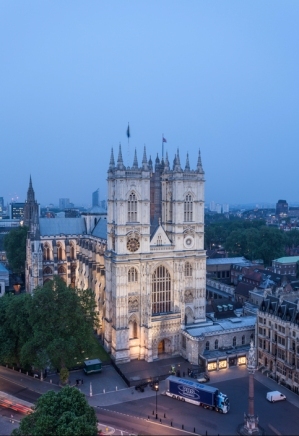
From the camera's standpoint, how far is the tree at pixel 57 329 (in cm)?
5484

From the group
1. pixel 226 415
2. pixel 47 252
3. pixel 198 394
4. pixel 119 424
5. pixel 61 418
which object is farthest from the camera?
pixel 47 252

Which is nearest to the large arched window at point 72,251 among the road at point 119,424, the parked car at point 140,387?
the parked car at point 140,387

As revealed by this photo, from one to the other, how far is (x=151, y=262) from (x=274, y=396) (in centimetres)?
2643

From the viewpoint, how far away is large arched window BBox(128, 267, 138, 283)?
218 feet

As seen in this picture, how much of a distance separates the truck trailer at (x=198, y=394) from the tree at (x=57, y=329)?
1280 cm

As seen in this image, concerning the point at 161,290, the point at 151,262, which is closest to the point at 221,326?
the point at 161,290

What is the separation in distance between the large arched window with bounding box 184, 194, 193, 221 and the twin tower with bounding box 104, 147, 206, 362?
0.17 metres

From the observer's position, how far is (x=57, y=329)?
2261 inches

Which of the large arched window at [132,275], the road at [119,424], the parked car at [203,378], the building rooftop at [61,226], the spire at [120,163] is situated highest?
the spire at [120,163]

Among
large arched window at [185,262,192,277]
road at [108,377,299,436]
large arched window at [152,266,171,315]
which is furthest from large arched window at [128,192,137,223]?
road at [108,377,299,436]

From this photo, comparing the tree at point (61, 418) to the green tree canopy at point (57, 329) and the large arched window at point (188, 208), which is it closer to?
the green tree canopy at point (57, 329)

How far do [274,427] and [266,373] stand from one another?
1467cm

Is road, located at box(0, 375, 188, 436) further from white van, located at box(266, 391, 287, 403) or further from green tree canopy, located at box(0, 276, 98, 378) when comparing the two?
white van, located at box(266, 391, 287, 403)

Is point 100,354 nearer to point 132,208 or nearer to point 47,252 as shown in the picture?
point 132,208
